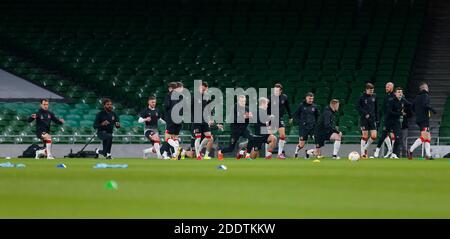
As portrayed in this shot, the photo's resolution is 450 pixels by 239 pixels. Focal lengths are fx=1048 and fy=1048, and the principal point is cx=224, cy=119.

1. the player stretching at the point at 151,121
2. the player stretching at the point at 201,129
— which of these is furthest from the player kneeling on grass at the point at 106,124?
the player stretching at the point at 201,129

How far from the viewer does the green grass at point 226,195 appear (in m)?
11.4

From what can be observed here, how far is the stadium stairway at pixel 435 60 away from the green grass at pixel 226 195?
75.8 ft

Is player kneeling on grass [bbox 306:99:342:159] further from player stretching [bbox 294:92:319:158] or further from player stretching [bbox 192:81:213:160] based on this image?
player stretching [bbox 192:81:213:160]

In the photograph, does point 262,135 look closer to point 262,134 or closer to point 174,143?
point 262,134

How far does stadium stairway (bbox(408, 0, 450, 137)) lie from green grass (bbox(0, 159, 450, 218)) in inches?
909

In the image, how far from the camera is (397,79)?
44375 millimetres

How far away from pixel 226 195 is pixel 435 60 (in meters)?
34.0

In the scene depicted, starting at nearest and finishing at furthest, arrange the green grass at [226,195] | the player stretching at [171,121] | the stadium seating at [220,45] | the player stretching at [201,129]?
the green grass at [226,195]
the player stretching at [171,121]
the player stretching at [201,129]
the stadium seating at [220,45]

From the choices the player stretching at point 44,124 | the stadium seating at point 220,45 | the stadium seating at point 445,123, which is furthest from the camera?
the stadium seating at point 220,45

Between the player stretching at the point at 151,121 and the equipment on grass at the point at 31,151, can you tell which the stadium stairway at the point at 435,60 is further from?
the equipment on grass at the point at 31,151

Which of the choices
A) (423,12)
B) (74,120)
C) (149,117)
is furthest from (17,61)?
(423,12)

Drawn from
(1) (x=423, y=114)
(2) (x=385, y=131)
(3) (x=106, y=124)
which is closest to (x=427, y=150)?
(1) (x=423, y=114)

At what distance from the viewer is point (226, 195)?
1416 centimetres

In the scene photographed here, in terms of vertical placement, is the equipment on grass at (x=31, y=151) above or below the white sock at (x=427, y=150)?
below
